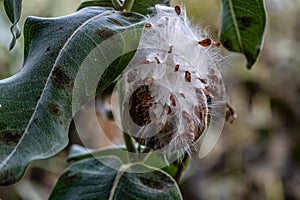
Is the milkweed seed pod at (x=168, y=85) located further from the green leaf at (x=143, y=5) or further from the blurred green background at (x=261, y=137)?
the blurred green background at (x=261, y=137)

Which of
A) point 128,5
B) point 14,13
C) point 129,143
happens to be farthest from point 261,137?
point 14,13

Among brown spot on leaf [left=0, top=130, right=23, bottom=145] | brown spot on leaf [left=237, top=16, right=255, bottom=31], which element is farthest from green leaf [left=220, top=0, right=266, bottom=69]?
brown spot on leaf [left=0, top=130, right=23, bottom=145]

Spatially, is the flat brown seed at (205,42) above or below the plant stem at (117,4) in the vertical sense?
below

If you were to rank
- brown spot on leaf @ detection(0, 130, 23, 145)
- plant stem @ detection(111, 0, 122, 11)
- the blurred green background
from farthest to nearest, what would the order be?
the blurred green background < plant stem @ detection(111, 0, 122, 11) < brown spot on leaf @ detection(0, 130, 23, 145)

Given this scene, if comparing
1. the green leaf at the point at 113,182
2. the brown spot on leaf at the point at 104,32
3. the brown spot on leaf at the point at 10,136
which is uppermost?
the brown spot on leaf at the point at 104,32

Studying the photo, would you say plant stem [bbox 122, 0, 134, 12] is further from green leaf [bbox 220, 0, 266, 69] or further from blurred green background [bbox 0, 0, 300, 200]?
blurred green background [bbox 0, 0, 300, 200]

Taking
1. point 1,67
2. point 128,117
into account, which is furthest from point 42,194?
point 128,117

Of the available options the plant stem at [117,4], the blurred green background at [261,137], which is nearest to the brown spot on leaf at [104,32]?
the plant stem at [117,4]
